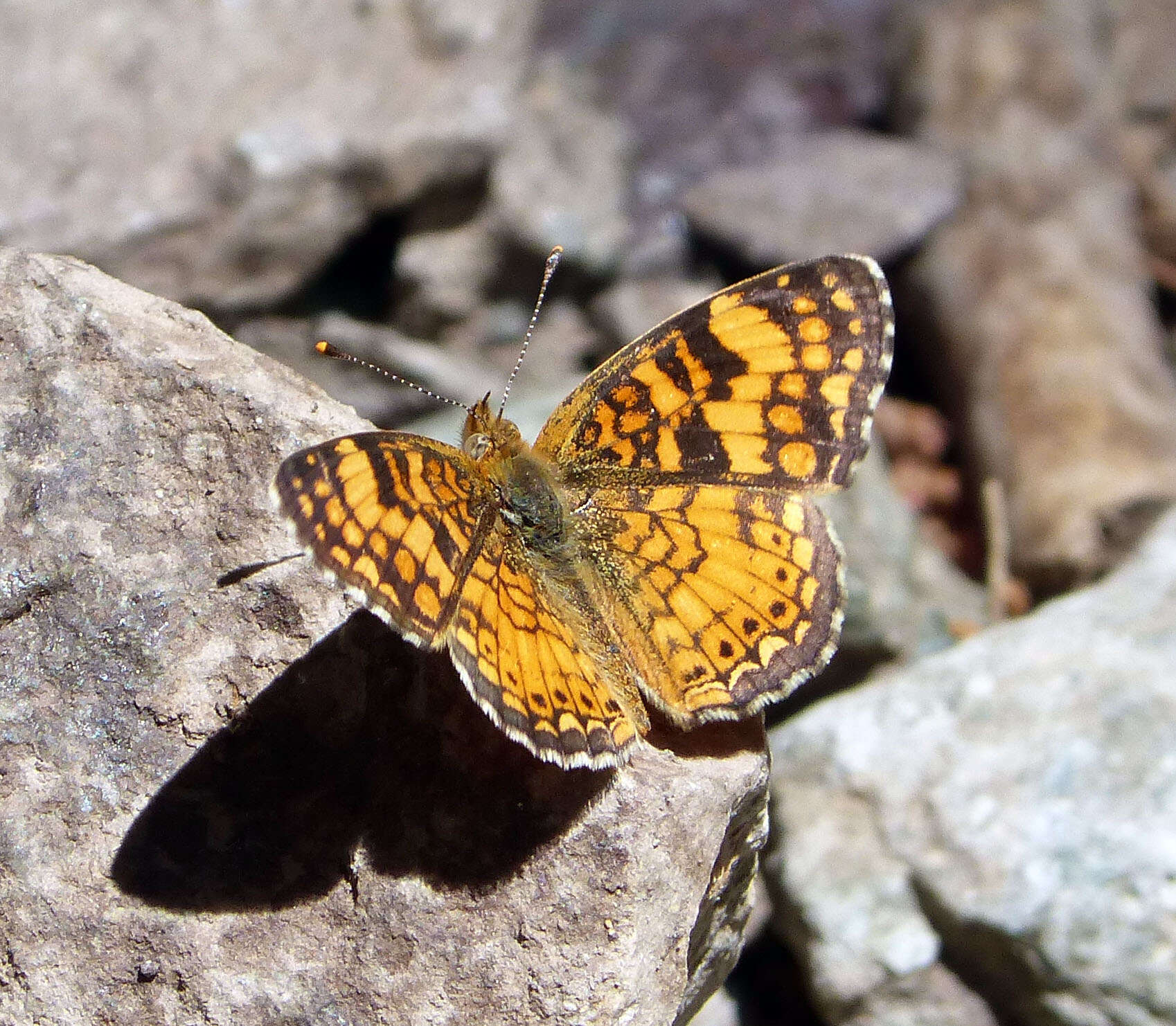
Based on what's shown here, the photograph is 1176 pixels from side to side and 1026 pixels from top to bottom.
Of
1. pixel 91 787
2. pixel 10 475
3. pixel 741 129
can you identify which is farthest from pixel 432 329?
pixel 91 787

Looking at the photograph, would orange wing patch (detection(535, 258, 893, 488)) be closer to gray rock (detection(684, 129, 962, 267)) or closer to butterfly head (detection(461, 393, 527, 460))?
butterfly head (detection(461, 393, 527, 460))

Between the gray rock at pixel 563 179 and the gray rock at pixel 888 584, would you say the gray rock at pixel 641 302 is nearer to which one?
the gray rock at pixel 563 179

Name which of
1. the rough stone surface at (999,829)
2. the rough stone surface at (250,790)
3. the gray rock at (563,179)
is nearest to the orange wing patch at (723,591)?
the rough stone surface at (250,790)

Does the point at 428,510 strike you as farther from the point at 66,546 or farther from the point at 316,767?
the point at 66,546

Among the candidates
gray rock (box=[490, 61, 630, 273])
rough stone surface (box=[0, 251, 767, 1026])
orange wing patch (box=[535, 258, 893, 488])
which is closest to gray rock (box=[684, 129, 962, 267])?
gray rock (box=[490, 61, 630, 273])

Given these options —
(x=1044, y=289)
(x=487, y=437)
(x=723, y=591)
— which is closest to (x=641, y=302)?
(x=1044, y=289)

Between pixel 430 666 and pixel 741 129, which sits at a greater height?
pixel 430 666
